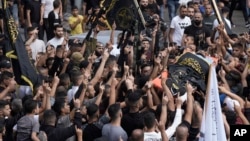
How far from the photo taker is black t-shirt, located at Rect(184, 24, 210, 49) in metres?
17.2

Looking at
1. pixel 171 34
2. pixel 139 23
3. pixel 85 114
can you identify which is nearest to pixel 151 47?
pixel 139 23

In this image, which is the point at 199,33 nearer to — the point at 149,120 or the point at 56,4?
the point at 56,4

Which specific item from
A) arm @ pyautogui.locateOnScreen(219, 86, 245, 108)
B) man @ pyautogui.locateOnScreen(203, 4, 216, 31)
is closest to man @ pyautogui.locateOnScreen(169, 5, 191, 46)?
man @ pyautogui.locateOnScreen(203, 4, 216, 31)

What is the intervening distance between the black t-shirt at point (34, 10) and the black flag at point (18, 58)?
672 cm

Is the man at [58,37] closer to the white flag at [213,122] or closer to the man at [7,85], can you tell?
the man at [7,85]

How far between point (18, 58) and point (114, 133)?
2726 millimetres

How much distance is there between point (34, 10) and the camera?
808 inches

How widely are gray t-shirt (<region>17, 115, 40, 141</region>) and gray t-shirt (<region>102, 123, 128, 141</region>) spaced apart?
34.8 inches

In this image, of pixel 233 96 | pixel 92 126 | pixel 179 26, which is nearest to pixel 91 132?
pixel 92 126

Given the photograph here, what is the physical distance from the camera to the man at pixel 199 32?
17219 millimetres


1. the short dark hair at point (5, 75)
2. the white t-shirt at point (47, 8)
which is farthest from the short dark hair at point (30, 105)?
the white t-shirt at point (47, 8)

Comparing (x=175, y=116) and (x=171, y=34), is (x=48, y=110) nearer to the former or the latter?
(x=175, y=116)

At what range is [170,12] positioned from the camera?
866 inches

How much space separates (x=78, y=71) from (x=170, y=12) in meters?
8.55
